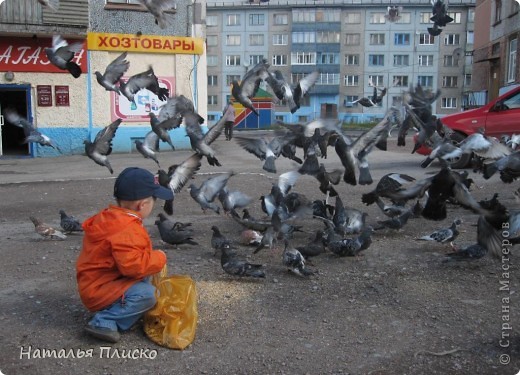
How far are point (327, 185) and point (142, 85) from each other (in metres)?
3.91

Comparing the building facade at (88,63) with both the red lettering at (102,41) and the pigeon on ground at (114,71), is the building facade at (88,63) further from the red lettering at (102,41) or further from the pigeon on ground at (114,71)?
the pigeon on ground at (114,71)

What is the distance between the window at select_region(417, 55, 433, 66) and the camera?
205 ft

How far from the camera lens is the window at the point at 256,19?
64656 millimetres

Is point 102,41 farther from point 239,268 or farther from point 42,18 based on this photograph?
point 239,268

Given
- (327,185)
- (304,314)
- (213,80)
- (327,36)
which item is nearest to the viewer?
(304,314)

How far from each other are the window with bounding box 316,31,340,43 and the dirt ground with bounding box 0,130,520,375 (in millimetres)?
59712

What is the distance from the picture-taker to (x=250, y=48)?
65.6m

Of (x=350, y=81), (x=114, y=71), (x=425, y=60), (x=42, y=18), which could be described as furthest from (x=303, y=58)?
(x=114, y=71)

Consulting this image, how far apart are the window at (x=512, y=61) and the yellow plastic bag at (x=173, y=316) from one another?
2607 centimetres

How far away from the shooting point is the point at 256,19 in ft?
213

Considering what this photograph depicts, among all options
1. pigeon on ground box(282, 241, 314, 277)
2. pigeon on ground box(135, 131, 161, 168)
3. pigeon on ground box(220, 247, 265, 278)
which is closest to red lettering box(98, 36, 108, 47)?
pigeon on ground box(135, 131, 161, 168)

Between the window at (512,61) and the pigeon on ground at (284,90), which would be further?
the window at (512,61)

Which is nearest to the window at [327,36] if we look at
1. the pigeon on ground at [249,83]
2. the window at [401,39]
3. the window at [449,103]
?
the window at [401,39]

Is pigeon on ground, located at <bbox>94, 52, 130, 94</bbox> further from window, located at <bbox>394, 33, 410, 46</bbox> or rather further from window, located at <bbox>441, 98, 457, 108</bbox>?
window, located at <bbox>441, 98, 457, 108</bbox>
